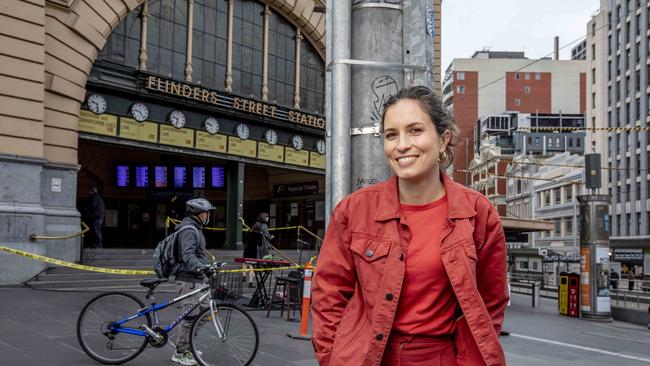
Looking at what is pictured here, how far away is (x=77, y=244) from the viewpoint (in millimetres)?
17062

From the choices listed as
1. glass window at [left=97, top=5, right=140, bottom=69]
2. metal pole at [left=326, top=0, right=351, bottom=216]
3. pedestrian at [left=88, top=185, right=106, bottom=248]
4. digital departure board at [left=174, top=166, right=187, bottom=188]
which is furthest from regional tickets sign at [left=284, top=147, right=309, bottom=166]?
metal pole at [left=326, top=0, right=351, bottom=216]

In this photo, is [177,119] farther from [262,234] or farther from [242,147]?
[262,234]

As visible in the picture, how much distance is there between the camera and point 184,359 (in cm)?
741

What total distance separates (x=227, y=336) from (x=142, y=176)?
21548 millimetres

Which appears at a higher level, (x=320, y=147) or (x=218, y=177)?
(x=320, y=147)

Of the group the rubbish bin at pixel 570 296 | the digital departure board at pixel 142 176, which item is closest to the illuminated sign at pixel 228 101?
the digital departure board at pixel 142 176

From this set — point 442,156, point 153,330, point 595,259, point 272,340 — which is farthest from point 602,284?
point 442,156

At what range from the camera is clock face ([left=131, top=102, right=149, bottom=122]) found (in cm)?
2123

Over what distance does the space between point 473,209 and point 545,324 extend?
13.5 m

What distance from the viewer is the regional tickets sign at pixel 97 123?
1952 centimetres

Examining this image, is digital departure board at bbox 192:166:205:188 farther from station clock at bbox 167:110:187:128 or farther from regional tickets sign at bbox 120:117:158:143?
regional tickets sign at bbox 120:117:158:143

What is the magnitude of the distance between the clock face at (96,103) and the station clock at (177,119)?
2.56 m

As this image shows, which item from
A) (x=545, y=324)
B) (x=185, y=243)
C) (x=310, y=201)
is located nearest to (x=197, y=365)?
(x=185, y=243)

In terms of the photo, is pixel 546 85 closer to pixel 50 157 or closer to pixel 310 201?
pixel 310 201
